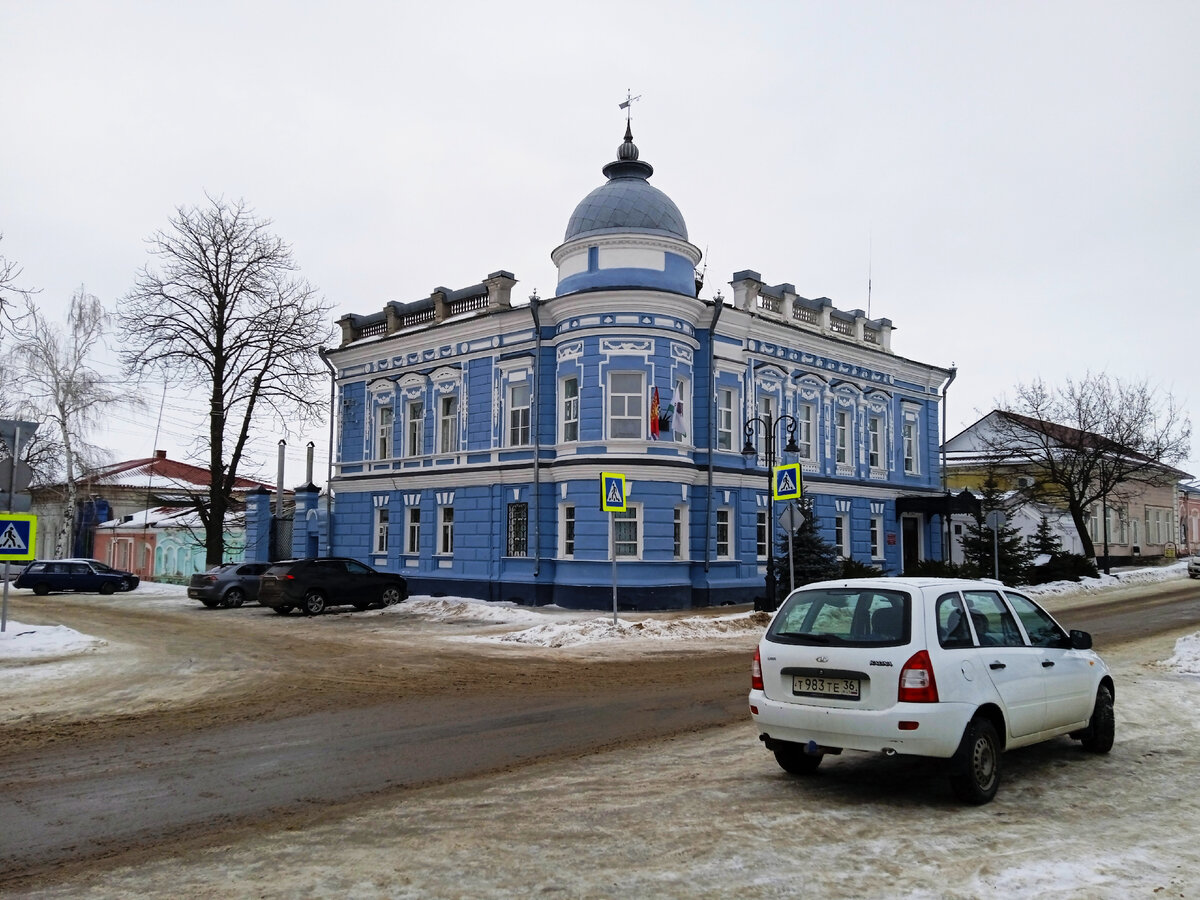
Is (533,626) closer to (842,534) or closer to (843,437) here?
(842,534)

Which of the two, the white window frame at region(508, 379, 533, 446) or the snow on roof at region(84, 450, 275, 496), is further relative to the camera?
the snow on roof at region(84, 450, 275, 496)

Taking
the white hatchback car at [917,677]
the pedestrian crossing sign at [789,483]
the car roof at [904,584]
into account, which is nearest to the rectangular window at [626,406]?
the pedestrian crossing sign at [789,483]

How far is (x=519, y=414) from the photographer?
28969mm

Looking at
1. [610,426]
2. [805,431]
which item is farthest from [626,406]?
[805,431]

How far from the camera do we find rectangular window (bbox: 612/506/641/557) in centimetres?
2570

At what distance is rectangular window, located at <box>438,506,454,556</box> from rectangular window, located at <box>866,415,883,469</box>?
15.9m

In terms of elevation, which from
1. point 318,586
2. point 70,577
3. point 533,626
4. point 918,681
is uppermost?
point 918,681

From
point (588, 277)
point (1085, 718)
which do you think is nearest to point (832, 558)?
point (588, 277)

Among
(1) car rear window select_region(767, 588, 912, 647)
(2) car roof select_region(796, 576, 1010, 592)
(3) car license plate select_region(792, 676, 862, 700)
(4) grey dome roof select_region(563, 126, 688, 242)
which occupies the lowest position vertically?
(3) car license plate select_region(792, 676, 862, 700)

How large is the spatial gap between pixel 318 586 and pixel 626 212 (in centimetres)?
1359

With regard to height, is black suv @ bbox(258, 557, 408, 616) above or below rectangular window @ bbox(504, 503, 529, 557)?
below

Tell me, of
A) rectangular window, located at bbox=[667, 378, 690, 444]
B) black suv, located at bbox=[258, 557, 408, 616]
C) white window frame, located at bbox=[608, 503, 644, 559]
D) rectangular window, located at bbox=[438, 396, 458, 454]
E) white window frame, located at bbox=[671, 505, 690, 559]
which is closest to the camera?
black suv, located at bbox=[258, 557, 408, 616]

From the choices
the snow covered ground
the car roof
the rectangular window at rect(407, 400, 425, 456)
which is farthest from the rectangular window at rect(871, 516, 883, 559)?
the car roof

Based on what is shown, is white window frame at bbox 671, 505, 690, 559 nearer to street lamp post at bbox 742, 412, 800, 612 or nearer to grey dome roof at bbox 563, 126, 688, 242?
street lamp post at bbox 742, 412, 800, 612
